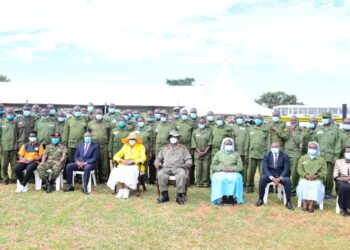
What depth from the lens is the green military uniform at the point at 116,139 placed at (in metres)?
9.07

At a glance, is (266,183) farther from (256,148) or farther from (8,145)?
(8,145)

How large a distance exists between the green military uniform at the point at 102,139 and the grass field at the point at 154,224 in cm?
146

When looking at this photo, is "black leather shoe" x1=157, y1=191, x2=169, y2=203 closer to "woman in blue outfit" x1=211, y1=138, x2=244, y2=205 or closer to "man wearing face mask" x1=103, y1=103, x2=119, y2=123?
"woman in blue outfit" x1=211, y1=138, x2=244, y2=205

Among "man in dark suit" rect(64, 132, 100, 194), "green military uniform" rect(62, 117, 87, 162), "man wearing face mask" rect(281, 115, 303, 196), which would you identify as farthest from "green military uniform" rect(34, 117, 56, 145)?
"man wearing face mask" rect(281, 115, 303, 196)

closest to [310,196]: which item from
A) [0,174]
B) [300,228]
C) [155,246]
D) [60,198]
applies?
[300,228]

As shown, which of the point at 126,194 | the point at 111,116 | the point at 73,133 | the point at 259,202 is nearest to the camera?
the point at 259,202

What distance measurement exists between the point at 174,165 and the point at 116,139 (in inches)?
74.2

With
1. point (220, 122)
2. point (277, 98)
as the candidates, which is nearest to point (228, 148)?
point (220, 122)

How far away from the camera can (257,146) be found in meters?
8.45

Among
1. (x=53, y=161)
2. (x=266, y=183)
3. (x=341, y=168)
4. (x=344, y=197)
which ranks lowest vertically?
(x=344, y=197)

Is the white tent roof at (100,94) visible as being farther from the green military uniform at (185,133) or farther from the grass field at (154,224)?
the grass field at (154,224)

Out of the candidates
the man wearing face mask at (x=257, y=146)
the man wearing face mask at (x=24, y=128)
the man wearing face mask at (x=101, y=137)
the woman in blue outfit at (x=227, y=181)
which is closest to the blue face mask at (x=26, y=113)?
the man wearing face mask at (x=24, y=128)

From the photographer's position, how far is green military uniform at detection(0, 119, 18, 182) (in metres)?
8.93

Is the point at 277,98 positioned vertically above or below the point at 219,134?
above
